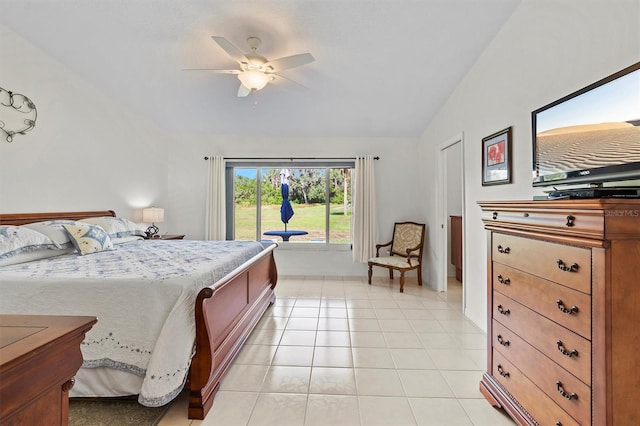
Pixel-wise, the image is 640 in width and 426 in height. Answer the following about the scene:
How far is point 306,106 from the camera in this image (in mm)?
4066

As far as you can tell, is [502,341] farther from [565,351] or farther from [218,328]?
[218,328]

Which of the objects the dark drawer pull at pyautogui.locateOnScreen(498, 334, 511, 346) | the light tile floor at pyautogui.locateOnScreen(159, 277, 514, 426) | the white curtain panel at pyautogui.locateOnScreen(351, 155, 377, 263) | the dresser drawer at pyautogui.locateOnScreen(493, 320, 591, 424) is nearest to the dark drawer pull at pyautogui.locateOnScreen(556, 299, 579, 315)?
the dresser drawer at pyautogui.locateOnScreen(493, 320, 591, 424)

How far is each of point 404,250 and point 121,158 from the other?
430cm

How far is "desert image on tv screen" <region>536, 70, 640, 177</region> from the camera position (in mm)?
1349

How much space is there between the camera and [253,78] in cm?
267

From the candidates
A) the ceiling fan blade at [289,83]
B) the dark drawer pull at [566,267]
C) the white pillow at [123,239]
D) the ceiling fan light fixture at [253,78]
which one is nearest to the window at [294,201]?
the ceiling fan blade at [289,83]

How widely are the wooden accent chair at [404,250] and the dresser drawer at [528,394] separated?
94.0 inches

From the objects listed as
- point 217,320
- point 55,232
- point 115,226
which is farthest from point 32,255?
point 217,320

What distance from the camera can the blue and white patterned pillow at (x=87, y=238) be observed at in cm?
249

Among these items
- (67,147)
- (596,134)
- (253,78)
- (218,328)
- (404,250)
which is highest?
(253,78)

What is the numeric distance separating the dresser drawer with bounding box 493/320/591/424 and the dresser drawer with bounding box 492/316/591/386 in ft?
0.07

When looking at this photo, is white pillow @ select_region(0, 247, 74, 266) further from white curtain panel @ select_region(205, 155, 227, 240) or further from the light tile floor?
white curtain panel @ select_region(205, 155, 227, 240)

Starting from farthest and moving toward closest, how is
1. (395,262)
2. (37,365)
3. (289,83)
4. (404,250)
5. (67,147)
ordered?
1. (404,250)
2. (395,262)
3. (289,83)
4. (67,147)
5. (37,365)

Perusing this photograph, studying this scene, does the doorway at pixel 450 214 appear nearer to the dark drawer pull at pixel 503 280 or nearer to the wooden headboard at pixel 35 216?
the dark drawer pull at pixel 503 280
